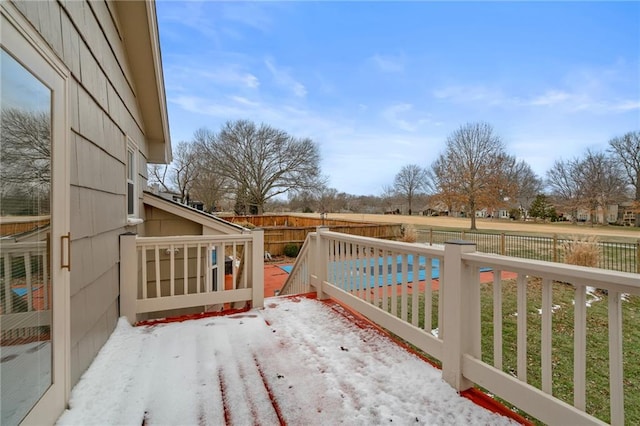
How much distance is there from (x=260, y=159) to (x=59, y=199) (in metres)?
23.2

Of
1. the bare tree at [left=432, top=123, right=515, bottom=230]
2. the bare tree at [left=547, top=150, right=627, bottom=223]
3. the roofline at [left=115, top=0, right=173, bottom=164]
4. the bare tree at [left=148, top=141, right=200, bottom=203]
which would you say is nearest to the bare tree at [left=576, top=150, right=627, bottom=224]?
the bare tree at [left=547, top=150, right=627, bottom=223]

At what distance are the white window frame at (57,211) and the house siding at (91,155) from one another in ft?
0.26

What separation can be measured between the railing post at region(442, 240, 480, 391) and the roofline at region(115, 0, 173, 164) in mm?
4082

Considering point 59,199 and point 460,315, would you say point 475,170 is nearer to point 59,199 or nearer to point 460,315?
point 460,315

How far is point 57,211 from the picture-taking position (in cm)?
158

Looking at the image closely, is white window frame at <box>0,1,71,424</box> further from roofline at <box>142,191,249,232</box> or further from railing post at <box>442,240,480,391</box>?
roofline at <box>142,191,249,232</box>

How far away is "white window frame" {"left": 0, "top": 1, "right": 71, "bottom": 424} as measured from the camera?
1.37 metres

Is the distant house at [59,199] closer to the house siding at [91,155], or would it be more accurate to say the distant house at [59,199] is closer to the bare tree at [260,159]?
the house siding at [91,155]

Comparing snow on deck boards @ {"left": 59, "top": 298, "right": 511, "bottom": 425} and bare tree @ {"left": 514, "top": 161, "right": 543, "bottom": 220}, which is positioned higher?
bare tree @ {"left": 514, "top": 161, "right": 543, "bottom": 220}

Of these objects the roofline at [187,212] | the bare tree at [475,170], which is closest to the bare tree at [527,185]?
the bare tree at [475,170]

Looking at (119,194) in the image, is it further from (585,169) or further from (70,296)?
(585,169)

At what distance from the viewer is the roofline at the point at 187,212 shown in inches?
188

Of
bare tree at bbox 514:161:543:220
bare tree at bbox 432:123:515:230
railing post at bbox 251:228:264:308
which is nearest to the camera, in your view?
railing post at bbox 251:228:264:308

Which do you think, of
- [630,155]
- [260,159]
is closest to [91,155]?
[260,159]
